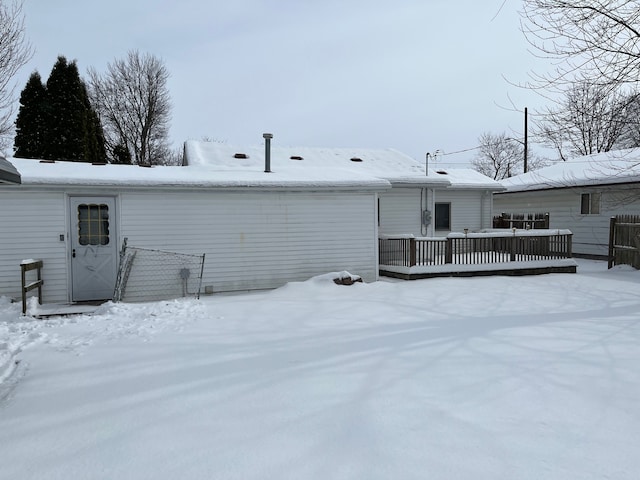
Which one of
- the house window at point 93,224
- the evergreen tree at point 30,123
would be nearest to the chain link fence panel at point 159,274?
the house window at point 93,224

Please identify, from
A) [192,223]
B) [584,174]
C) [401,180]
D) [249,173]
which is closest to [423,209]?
[401,180]

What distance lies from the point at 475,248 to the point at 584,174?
8.82 meters

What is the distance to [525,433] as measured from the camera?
3.42 metres

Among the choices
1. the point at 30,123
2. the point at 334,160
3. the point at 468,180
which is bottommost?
the point at 468,180

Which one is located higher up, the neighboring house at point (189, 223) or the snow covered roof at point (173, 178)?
the snow covered roof at point (173, 178)

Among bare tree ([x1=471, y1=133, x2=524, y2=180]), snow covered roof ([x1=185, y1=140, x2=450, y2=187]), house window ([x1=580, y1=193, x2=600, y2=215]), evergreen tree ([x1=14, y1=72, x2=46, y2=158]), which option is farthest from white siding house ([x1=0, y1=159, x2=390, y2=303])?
bare tree ([x1=471, y1=133, x2=524, y2=180])

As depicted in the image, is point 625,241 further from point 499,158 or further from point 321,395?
point 499,158

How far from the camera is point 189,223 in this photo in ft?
34.0

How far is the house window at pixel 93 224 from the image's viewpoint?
9727 mm

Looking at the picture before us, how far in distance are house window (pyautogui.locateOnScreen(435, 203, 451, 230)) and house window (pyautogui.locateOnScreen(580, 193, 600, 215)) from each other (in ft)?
19.3

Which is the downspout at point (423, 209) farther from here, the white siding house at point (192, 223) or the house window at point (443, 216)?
the white siding house at point (192, 223)

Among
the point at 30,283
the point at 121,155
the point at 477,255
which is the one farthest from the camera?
the point at 121,155

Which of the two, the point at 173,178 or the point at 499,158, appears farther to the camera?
the point at 499,158

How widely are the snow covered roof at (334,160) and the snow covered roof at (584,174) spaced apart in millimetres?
2852
